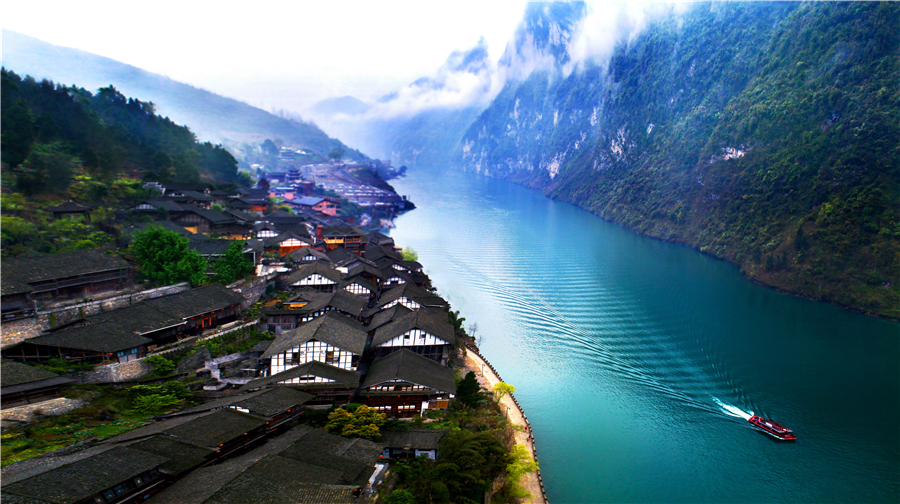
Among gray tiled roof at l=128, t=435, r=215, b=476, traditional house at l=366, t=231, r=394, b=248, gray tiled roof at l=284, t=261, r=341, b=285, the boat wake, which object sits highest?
traditional house at l=366, t=231, r=394, b=248

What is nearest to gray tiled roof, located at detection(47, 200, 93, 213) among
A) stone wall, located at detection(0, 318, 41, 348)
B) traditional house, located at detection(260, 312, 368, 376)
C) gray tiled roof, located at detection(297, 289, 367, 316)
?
stone wall, located at detection(0, 318, 41, 348)

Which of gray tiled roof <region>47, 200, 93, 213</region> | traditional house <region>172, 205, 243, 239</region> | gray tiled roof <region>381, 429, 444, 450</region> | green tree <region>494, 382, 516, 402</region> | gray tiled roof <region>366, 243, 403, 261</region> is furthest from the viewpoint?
gray tiled roof <region>366, 243, 403, 261</region>

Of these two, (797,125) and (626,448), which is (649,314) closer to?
(626,448)

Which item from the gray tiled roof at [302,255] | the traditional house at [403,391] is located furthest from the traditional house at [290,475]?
the gray tiled roof at [302,255]

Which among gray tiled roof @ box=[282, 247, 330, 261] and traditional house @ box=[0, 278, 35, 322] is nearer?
traditional house @ box=[0, 278, 35, 322]

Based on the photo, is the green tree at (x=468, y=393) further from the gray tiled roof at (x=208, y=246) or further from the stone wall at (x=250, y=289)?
the gray tiled roof at (x=208, y=246)

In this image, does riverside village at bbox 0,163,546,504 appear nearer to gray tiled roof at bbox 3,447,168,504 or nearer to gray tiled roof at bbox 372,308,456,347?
gray tiled roof at bbox 3,447,168,504

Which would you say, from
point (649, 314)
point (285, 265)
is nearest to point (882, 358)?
point (649, 314)
